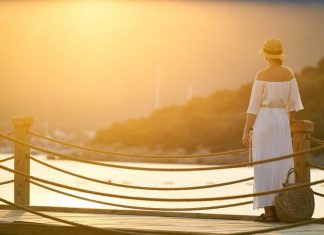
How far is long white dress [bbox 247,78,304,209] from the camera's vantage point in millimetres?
7293

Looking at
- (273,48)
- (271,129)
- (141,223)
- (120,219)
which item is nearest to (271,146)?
(271,129)

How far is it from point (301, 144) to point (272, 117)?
464mm

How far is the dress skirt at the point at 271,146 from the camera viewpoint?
7.30 meters

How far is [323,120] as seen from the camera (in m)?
40.5

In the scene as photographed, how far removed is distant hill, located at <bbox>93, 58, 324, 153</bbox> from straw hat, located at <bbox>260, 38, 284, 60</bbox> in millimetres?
32734

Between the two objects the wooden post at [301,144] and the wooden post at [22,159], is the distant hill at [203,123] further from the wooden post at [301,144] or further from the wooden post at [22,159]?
the wooden post at [301,144]

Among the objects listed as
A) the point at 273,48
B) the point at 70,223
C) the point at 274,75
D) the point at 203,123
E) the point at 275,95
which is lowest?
the point at 70,223

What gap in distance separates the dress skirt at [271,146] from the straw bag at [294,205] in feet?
0.55

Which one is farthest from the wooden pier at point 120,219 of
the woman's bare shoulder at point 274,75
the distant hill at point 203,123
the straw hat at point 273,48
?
the distant hill at point 203,123

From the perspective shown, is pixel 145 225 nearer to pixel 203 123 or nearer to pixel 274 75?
pixel 274 75

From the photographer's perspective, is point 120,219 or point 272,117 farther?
point 120,219

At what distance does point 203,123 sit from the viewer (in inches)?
1965

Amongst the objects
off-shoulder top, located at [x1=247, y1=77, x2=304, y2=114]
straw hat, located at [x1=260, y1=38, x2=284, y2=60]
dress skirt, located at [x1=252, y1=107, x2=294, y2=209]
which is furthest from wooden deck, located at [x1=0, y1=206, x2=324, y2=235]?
straw hat, located at [x1=260, y1=38, x2=284, y2=60]

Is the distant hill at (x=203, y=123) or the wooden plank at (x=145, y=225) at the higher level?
the distant hill at (x=203, y=123)
